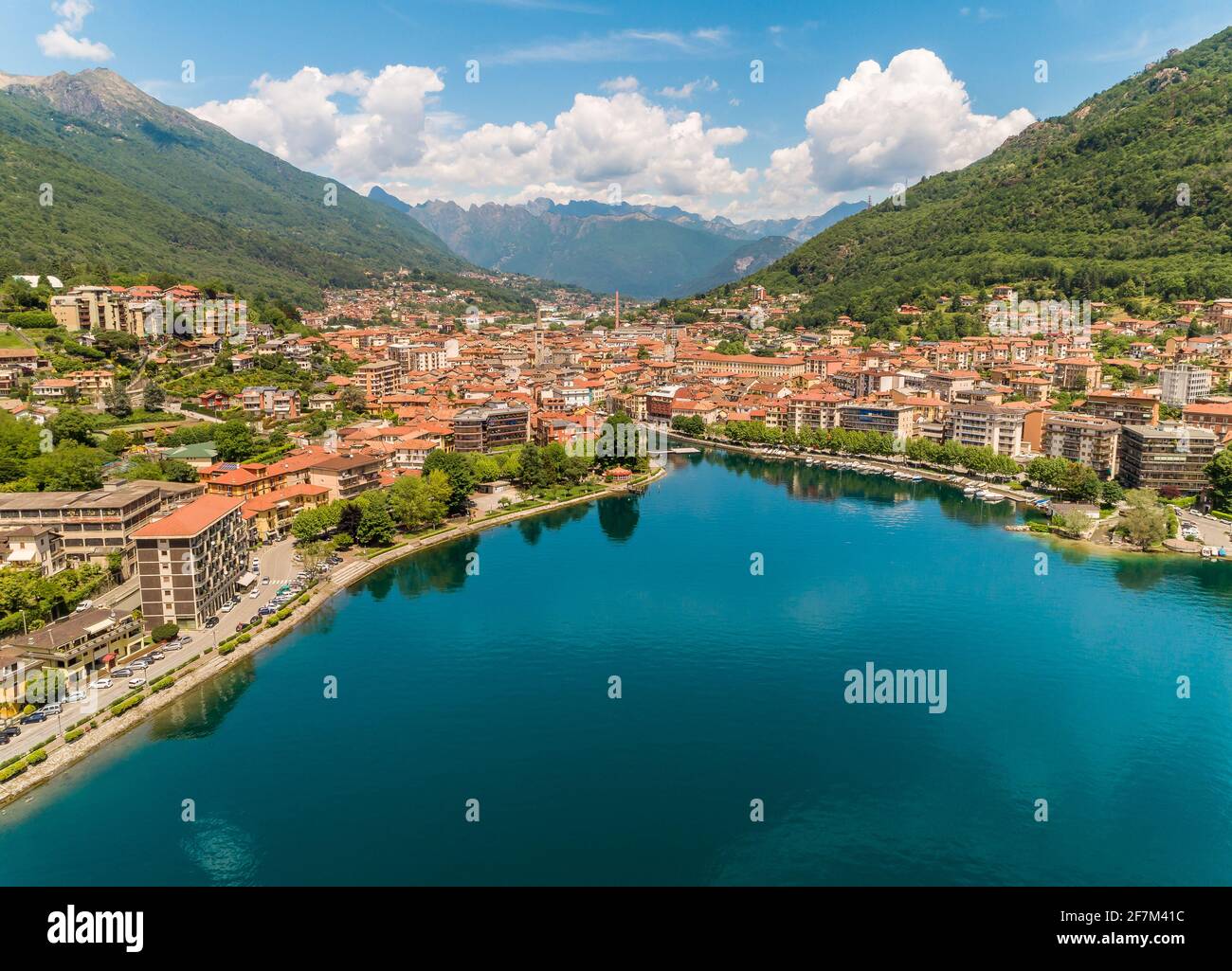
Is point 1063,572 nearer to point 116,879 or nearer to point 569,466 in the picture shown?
point 569,466

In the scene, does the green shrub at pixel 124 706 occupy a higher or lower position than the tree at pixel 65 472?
lower

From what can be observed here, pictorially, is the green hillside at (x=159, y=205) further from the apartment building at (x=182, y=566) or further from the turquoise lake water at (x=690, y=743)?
the turquoise lake water at (x=690, y=743)

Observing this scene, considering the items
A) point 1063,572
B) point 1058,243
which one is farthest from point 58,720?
point 1058,243

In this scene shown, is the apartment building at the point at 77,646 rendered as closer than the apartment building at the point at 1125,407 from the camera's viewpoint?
Yes

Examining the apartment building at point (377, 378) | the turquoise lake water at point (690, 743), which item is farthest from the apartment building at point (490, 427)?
the turquoise lake water at point (690, 743)

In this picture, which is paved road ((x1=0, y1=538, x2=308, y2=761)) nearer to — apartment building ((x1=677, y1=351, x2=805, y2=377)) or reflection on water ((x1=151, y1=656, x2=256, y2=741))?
reflection on water ((x1=151, y1=656, x2=256, y2=741))

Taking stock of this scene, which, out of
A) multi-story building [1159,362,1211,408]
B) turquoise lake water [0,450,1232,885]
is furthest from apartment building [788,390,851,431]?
turquoise lake water [0,450,1232,885]

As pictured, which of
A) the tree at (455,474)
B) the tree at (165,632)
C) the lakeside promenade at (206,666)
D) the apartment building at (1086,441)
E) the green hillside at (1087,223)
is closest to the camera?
the lakeside promenade at (206,666)
